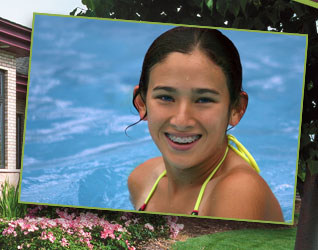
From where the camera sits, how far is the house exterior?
8.12 meters

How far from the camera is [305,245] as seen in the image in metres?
7.21

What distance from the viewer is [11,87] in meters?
8.40

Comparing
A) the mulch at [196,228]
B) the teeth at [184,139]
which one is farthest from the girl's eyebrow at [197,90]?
the mulch at [196,228]

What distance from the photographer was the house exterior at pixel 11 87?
8125 mm

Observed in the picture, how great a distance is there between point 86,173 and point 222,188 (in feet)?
5.20

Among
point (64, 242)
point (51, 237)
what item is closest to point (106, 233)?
point (64, 242)

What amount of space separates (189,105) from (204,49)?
1.94 feet

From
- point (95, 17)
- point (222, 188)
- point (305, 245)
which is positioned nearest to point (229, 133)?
point (222, 188)

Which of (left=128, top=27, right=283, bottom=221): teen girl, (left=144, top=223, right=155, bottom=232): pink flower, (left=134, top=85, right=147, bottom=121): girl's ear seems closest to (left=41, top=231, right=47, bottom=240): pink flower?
(left=144, top=223, right=155, bottom=232): pink flower

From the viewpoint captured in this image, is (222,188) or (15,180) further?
(15,180)

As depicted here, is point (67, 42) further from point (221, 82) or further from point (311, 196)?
point (311, 196)

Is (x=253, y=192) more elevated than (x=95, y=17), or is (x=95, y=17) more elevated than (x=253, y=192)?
(x=95, y=17)

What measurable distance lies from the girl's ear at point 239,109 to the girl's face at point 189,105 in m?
0.10

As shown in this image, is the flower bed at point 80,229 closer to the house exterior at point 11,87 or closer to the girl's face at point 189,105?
the house exterior at point 11,87
